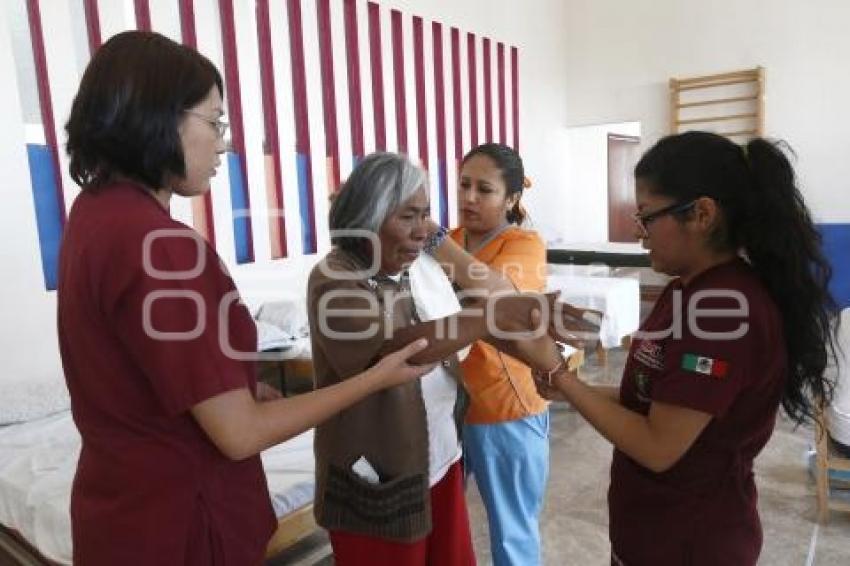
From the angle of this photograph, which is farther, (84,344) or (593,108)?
(593,108)

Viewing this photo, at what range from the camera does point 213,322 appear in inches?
32.1

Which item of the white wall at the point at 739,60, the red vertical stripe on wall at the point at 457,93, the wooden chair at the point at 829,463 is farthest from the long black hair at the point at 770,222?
the white wall at the point at 739,60

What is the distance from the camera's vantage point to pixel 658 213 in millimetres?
1042

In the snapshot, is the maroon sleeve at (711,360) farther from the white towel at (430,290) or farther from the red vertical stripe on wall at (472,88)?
the red vertical stripe on wall at (472,88)

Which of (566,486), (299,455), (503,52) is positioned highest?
(503,52)

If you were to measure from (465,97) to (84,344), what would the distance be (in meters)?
4.88

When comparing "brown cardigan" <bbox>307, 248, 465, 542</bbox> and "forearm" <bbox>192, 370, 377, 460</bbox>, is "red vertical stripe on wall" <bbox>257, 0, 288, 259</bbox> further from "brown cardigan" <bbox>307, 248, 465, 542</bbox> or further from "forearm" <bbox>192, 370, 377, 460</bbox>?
"forearm" <bbox>192, 370, 377, 460</bbox>

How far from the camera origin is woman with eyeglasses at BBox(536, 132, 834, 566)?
3.14ft

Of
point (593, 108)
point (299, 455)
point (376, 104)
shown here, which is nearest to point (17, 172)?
point (299, 455)

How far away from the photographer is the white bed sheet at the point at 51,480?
1873mm

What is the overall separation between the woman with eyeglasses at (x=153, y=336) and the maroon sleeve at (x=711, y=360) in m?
0.51

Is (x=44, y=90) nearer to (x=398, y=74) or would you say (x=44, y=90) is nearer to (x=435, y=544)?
(x=398, y=74)

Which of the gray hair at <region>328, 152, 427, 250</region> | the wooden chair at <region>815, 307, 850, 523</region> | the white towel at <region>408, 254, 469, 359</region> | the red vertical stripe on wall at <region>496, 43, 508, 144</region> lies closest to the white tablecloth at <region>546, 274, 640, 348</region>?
the wooden chair at <region>815, 307, 850, 523</region>

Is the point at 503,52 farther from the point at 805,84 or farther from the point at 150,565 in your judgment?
the point at 150,565
